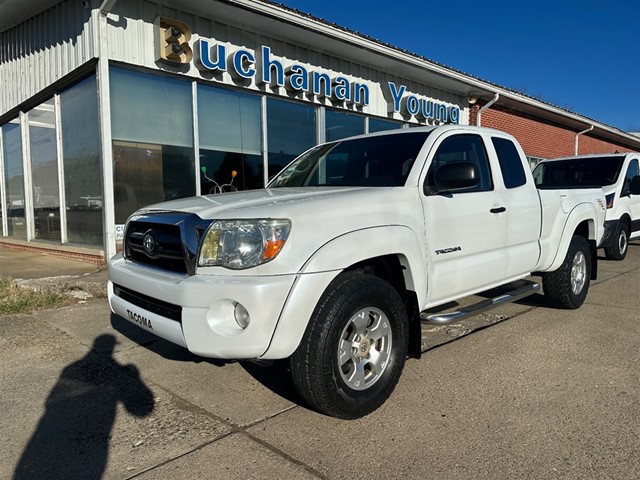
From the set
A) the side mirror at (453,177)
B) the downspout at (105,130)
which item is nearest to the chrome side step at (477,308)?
the side mirror at (453,177)

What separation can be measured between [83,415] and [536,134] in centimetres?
1896

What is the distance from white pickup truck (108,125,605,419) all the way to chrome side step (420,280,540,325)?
22mm

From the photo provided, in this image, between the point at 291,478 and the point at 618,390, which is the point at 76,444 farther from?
the point at 618,390

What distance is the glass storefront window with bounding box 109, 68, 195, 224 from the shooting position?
829 cm

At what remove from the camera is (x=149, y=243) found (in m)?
3.20

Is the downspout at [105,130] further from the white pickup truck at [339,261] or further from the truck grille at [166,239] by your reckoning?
the truck grille at [166,239]

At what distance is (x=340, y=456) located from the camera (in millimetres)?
2602

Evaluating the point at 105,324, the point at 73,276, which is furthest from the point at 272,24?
the point at 105,324

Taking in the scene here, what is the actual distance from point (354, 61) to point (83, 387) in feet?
33.4

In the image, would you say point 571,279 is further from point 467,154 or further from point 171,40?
point 171,40

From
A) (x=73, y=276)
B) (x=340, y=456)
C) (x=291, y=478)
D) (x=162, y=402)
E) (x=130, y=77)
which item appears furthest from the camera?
(x=130, y=77)

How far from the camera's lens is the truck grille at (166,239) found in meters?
2.85

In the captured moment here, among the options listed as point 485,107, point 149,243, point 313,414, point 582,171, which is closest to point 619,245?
point 582,171

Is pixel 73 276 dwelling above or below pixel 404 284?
below
